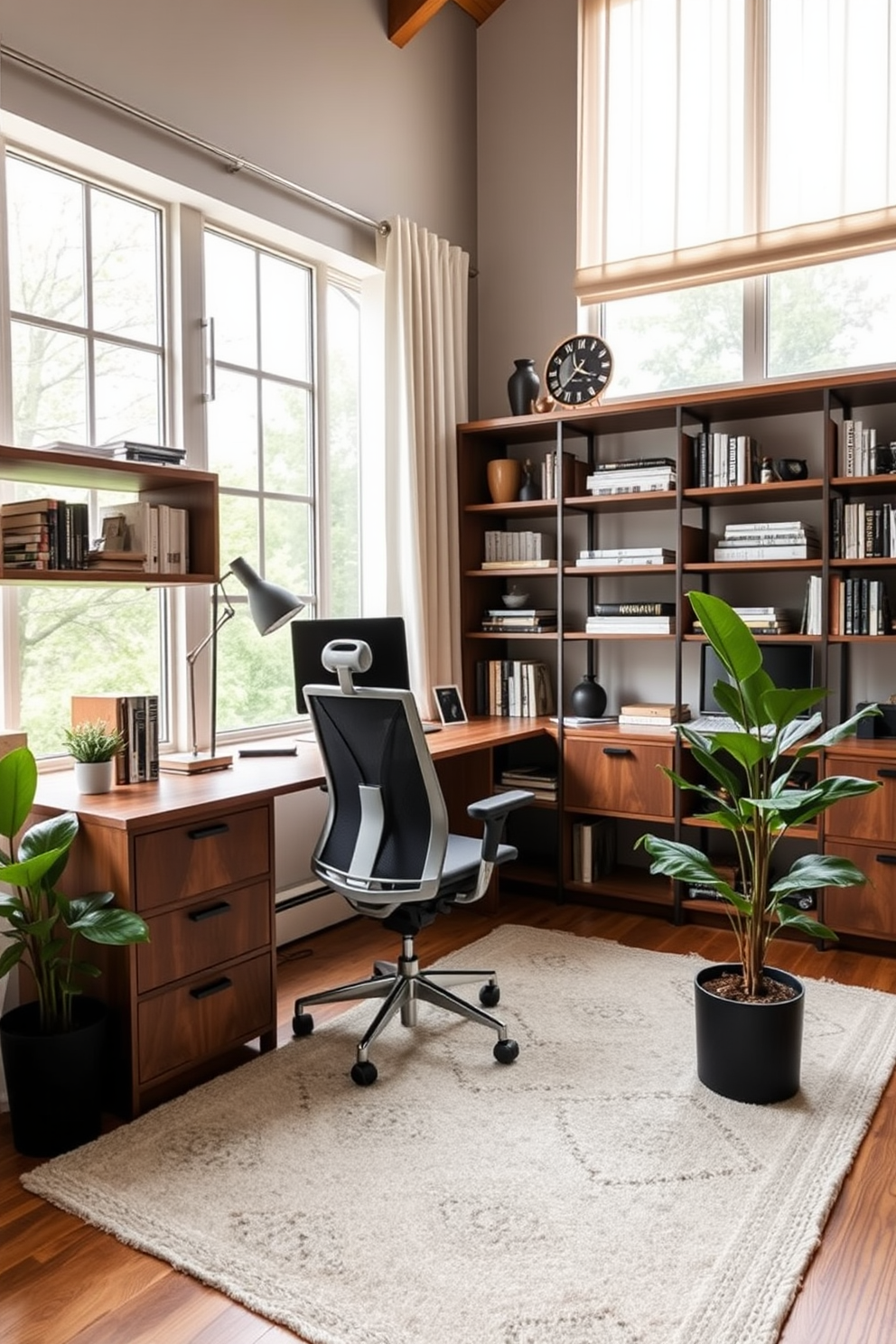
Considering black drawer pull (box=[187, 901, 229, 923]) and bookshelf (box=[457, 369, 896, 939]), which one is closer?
black drawer pull (box=[187, 901, 229, 923])

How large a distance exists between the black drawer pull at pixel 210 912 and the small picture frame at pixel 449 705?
1623 millimetres

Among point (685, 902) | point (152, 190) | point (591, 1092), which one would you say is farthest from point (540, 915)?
point (152, 190)

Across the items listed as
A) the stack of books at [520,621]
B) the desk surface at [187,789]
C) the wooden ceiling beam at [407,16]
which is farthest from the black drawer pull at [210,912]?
the wooden ceiling beam at [407,16]

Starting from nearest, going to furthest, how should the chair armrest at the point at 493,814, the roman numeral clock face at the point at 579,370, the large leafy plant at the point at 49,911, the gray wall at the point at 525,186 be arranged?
the large leafy plant at the point at 49,911, the chair armrest at the point at 493,814, the roman numeral clock face at the point at 579,370, the gray wall at the point at 525,186

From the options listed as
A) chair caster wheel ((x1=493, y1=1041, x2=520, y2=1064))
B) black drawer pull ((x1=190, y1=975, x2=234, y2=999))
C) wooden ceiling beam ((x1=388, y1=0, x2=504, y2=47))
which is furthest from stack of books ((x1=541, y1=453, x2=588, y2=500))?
black drawer pull ((x1=190, y1=975, x2=234, y2=999))

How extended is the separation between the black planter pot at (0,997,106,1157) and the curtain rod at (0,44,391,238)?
8.05 ft

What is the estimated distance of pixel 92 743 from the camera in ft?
8.64

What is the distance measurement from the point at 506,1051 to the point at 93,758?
1.30 meters

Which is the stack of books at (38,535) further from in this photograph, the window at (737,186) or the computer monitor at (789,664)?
the window at (737,186)

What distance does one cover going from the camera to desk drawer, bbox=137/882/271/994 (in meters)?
2.39

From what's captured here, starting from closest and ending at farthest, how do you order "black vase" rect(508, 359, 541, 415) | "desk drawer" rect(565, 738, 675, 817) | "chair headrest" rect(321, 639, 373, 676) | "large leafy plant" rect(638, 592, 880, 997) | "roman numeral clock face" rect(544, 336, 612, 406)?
"large leafy plant" rect(638, 592, 880, 997) → "chair headrest" rect(321, 639, 373, 676) → "desk drawer" rect(565, 738, 675, 817) → "roman numeral clock face" rect(544, 336, 612, 406) → "black vase" rect(508, 359, 541, 415)

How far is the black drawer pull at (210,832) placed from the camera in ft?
8.16

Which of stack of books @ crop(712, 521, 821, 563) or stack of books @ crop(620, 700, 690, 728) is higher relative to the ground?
stack of books @ crop(712, 521, 821, 563)

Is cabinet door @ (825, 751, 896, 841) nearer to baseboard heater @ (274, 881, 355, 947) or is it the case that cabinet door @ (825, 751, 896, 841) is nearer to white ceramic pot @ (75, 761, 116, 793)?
baseboard heater @ (274, 881, 355, 947)
